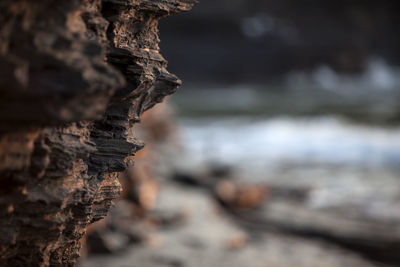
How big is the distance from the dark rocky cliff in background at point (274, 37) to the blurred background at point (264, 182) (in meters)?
2.38

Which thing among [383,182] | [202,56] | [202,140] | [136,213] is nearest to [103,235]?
[136,213]

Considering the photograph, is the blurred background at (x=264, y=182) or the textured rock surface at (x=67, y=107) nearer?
the textured rock surface at (x=67, y=107)

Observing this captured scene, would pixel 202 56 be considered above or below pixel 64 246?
above

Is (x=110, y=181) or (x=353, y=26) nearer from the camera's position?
(x=110, y=181)

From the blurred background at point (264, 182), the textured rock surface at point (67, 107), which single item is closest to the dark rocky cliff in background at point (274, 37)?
the blurred background at point (264, 182)

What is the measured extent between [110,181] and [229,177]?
21.4 feet

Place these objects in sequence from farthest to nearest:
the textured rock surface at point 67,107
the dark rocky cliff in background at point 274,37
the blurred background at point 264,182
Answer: the dark rocky cliff in background at point 274,37 < the blurred background at point 264,182 < the textured rock surface at point 67,107

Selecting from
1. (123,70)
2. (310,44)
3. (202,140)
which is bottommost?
(123,70)

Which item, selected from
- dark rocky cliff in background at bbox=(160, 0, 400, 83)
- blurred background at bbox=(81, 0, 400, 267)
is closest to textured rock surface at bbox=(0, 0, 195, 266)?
blurred background at bbox=(81, 0, 400, 267)

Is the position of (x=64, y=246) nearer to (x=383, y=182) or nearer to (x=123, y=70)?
(x=123, y=70)

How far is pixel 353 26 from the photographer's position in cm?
3419

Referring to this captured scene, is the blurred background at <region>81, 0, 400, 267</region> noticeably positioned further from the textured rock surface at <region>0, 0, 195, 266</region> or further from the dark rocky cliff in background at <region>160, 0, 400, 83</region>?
the textured rock surface at <region>0, 0, 195, 266</region>

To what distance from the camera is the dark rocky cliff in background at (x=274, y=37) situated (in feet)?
102

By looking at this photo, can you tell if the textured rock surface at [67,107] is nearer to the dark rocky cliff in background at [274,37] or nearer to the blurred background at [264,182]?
the blurred background at [264,182]
